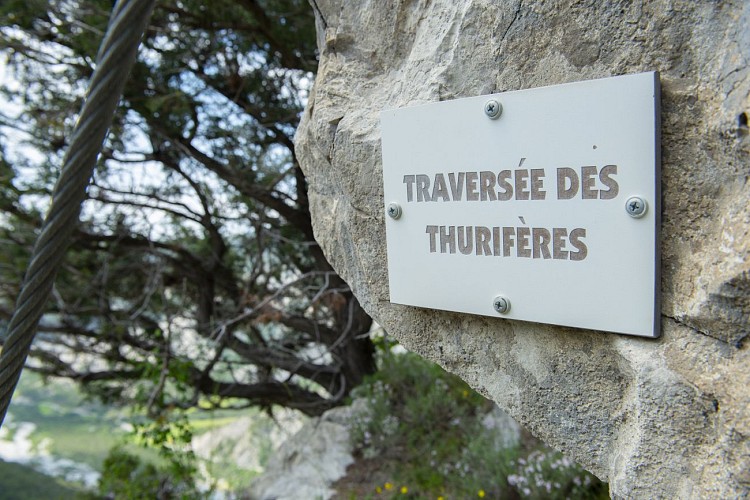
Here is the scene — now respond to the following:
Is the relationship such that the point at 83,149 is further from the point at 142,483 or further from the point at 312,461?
the point at 142,483

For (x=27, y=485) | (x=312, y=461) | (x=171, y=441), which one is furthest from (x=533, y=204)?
(x=27, y=485)

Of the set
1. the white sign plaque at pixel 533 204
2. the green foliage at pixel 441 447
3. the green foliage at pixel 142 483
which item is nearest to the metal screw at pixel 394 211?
the white sign plaque at pixel 533 204

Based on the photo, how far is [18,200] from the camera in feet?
13.2

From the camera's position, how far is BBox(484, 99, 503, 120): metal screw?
46.4 inches

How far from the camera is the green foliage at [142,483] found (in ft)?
10.8

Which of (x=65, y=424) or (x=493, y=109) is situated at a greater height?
(x=493, y=109)

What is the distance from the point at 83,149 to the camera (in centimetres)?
70

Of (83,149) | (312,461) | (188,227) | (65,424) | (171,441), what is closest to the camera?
(83,149)

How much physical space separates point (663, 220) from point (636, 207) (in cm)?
6

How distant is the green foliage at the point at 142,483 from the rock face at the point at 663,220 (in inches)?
96.9

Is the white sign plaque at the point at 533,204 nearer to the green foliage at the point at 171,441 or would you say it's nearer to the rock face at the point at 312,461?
the rock face at the point at 312,461

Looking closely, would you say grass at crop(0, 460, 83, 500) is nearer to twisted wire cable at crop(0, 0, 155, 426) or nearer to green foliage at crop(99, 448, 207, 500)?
Result: green foliage at crop(99, 448, 207, 500)

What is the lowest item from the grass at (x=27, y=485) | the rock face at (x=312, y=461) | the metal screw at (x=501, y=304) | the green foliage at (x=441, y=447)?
the grass at (x=27, y=485)

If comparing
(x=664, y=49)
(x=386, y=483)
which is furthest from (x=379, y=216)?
(x=386, y=483)
